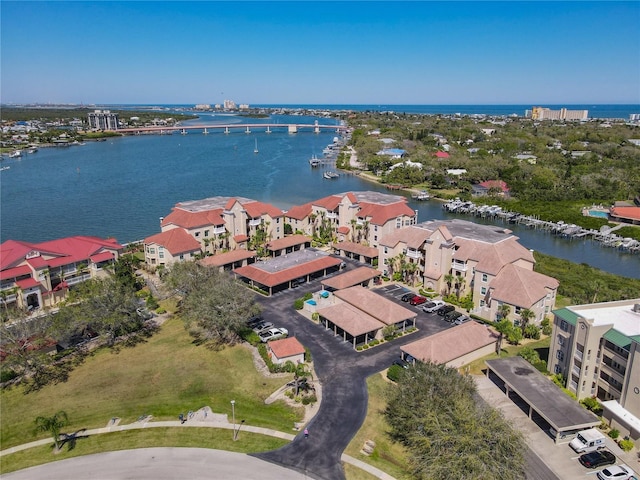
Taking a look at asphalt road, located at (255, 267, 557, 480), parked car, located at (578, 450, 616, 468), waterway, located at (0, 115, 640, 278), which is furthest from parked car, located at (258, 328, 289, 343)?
waterway, located at (0, 115, 640, 278)

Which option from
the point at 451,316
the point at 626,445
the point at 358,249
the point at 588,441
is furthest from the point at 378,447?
the point at 358,249

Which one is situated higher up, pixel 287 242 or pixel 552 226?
pixel 287 242

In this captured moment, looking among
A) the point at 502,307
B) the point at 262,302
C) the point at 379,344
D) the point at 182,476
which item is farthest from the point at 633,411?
the point at 262,302

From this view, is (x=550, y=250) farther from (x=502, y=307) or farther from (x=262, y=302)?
(x=262, y=302)

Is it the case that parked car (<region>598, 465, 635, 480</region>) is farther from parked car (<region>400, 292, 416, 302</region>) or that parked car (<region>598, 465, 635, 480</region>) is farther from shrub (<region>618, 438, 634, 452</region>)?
parked car (<region>400, 292, 416, 302</region>)

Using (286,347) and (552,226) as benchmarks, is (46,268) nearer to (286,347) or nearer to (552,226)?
(286,347)

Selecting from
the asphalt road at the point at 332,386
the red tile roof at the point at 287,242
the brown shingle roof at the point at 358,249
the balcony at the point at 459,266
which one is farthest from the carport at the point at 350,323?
the red tile roof at the point at 287,242
